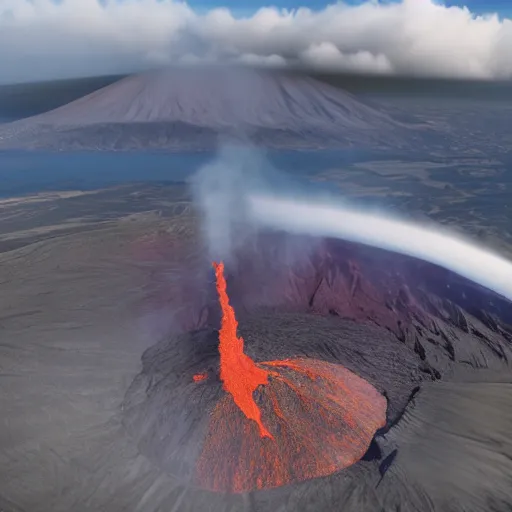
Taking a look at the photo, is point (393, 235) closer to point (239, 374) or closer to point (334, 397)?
point (334, 397)

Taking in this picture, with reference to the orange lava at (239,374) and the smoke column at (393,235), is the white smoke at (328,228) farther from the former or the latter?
the orange lava at (239,374)

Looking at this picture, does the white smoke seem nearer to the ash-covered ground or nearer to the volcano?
the ash-covered ground

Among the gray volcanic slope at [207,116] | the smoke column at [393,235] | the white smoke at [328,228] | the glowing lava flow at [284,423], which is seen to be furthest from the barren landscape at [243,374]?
the gray volcanic slope at [207,116]

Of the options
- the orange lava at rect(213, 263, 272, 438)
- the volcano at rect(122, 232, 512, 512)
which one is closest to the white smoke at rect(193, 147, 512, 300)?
the volcano at rect(122, 232, 512, 512)

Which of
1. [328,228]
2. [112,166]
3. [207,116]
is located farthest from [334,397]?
[207,116]

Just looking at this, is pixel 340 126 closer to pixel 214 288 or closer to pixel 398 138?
pixel 398 138

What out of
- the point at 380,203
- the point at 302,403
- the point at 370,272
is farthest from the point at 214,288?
the point at 380,203
